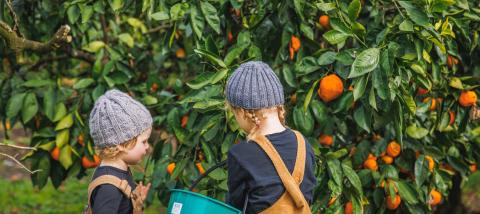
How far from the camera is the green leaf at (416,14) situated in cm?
219

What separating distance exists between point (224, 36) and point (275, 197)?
1.15 meters

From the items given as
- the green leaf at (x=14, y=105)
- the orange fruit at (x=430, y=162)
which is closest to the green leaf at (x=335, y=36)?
the orange fruit at (x=430, y=162)

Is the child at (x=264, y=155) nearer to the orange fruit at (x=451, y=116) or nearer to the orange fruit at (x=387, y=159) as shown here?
the orange fruit at (x=387, y=159)

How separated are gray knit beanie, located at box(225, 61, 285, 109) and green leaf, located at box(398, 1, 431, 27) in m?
0.60

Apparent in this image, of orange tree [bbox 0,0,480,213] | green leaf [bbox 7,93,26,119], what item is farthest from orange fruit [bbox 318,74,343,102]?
green leaf [bbox 7,93,26,119]

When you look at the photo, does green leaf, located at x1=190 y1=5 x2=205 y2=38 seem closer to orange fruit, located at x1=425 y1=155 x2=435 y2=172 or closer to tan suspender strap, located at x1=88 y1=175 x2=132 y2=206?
tan suspender strap, located at x1=88 y1=175 x2=132 y2=206

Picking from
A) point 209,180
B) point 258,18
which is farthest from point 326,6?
point 209,180

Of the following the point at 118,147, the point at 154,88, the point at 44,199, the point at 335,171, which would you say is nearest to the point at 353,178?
the point at 335,171

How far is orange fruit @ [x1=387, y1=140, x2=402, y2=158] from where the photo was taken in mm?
2619

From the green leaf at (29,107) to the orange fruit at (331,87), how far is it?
1246 millimetres

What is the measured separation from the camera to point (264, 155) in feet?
5.83

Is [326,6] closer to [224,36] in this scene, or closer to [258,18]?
[258,18]

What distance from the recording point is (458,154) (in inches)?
112

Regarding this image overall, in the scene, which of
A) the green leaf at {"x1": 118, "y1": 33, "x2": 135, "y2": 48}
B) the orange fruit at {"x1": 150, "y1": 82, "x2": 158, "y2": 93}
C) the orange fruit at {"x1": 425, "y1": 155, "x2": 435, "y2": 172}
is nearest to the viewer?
the orange fruit at {"x1": 425, "y1": 155, "x2": 435, "y2": 172}
